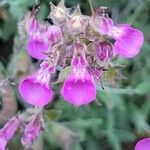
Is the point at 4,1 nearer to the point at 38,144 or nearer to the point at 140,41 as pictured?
the point at 38,144

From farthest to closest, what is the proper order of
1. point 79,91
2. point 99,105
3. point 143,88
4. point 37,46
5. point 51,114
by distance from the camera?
1. point 99,105
2. point 143,88
3. point 51,114
4. point 37,46
5. point 79,91

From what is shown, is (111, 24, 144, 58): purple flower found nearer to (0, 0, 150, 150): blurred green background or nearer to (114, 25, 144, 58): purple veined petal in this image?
(114, 25, 144, 58): purple veined petal

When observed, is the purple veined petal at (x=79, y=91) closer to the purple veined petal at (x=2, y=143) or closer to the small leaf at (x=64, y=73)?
the small leaf at (x=64, y=73)

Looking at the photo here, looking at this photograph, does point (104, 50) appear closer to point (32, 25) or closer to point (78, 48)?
point (78, 48)

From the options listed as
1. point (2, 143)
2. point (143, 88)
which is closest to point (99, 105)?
point (143, 88)

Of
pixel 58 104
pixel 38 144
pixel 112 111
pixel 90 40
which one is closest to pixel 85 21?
pixel 90 40

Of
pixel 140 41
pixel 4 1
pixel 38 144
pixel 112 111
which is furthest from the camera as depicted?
pixel 112 111

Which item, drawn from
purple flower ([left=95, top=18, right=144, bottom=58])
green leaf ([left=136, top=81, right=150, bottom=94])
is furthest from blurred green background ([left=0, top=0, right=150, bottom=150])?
purple flower ([left=95, top=18, right=144, bottom=58])
